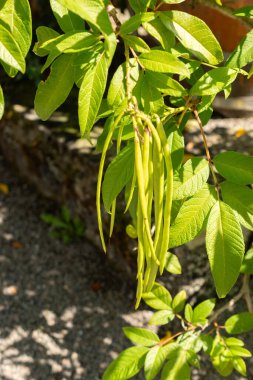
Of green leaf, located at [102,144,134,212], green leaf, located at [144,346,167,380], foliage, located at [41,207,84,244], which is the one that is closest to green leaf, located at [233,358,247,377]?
green leaf, located at [144,346,167,380]

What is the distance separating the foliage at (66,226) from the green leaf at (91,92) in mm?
2636

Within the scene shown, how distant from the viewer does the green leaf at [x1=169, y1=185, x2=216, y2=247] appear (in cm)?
117

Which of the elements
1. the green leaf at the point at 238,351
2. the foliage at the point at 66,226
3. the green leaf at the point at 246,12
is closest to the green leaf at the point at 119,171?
the green leaf at the point at 246,12

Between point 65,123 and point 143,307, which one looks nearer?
point 143,307

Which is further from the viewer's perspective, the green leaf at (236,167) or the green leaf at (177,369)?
the green leaf at (177,369)

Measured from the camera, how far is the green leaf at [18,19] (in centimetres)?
94

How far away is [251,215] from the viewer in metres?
1.18

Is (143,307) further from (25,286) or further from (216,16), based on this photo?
(216,16)

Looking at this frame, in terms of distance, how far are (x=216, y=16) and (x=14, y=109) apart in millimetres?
1536

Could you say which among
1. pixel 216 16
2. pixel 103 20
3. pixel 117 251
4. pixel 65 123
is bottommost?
pixel 117 251

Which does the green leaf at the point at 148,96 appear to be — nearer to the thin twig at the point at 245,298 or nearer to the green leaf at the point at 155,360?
the green leaf at the point at 155,360

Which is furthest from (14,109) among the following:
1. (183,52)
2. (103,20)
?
(103,20)

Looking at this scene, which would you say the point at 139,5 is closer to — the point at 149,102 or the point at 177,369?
the point at 149,102

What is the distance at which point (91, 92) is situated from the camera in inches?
37.6
